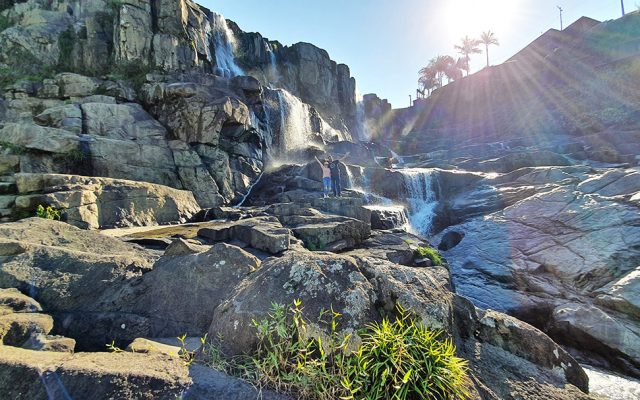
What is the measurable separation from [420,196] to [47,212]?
21095mm

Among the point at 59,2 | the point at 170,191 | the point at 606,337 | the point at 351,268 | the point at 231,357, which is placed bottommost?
the point at 606,337

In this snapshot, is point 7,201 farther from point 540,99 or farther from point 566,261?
point 540,99

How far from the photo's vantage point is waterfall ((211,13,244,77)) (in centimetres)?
3353

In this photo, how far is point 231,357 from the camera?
2742 mm

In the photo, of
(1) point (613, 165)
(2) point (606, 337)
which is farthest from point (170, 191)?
(1) point (613, 165)

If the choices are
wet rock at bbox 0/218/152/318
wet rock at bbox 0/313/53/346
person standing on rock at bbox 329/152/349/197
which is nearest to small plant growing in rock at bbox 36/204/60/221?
wet rock at bbox 0/218/152/318

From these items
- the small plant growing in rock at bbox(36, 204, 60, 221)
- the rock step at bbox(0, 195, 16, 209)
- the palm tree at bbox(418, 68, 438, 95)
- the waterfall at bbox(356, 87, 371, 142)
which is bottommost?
the small plant growing in rock at bbox(36, 204, 60, 221)

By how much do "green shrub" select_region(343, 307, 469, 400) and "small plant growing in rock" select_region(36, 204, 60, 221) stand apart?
12.2 meters

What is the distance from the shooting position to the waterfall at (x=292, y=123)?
32.4m

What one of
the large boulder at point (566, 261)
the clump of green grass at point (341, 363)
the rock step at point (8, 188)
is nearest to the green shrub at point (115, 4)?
the rock step at point (8, 188)

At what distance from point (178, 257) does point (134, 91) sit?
2365 centimetres

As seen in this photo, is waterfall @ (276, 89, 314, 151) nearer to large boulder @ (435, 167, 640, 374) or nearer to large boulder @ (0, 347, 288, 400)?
large boulder @ (435, 167, 640, 374)

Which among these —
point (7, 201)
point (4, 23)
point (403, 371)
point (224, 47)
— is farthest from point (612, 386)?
point (4, 23)

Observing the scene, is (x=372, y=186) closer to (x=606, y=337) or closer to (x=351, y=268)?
(x=606, y=337)
